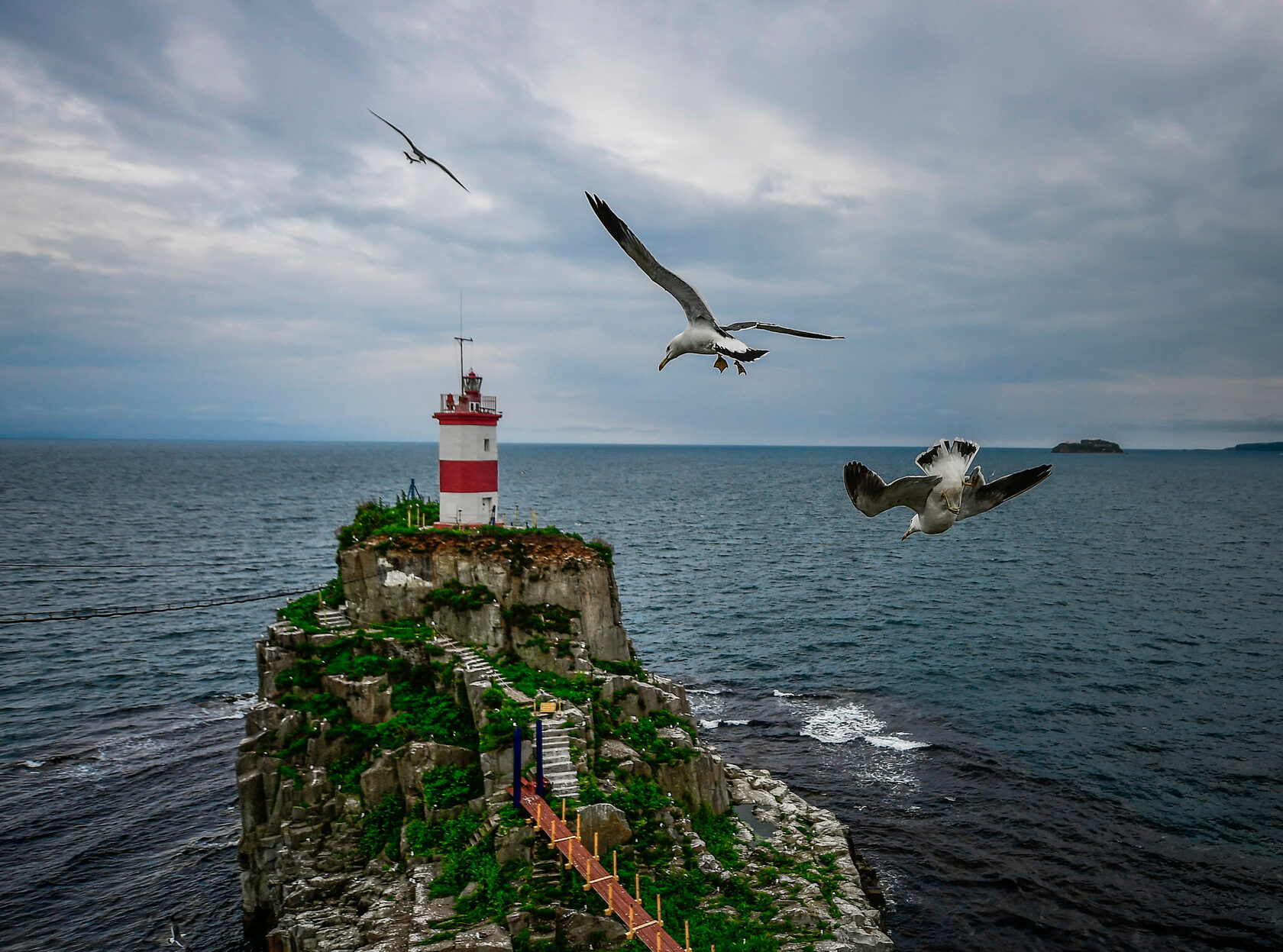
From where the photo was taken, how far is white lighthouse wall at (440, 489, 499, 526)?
31000mm

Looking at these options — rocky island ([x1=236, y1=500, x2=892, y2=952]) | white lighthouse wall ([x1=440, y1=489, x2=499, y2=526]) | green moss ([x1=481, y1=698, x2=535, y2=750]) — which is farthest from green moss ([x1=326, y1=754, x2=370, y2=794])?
white lighthouse wall ([x1=440, y1=489, x2=499, y2=526])

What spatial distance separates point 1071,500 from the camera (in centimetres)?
14238

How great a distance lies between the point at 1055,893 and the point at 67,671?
172ft

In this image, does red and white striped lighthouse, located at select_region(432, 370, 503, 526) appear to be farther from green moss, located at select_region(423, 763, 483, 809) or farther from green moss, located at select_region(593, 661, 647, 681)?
green moss, located at select_region(423, 763, 483, 809)

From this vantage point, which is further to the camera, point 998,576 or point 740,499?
point 740,499

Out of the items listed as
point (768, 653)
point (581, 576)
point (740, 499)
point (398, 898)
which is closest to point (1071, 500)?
point (740, 499)

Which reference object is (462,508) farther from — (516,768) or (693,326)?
(693,326)

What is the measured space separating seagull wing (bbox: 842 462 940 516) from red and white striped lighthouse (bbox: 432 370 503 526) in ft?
84.1

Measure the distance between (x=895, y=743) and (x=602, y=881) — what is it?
73.9 feet

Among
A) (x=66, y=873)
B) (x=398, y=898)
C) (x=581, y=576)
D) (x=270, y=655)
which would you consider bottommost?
(x=66, y=873)

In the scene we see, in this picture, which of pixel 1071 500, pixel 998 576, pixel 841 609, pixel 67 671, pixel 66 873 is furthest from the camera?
pixel 1071 500

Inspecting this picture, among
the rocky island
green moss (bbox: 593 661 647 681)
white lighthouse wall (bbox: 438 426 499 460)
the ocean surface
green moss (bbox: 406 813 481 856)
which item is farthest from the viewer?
white lighthouse wall (bbox: 438 426 499 460)

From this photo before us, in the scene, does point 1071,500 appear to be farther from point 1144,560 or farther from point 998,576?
point 998,576

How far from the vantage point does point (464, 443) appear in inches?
1215
